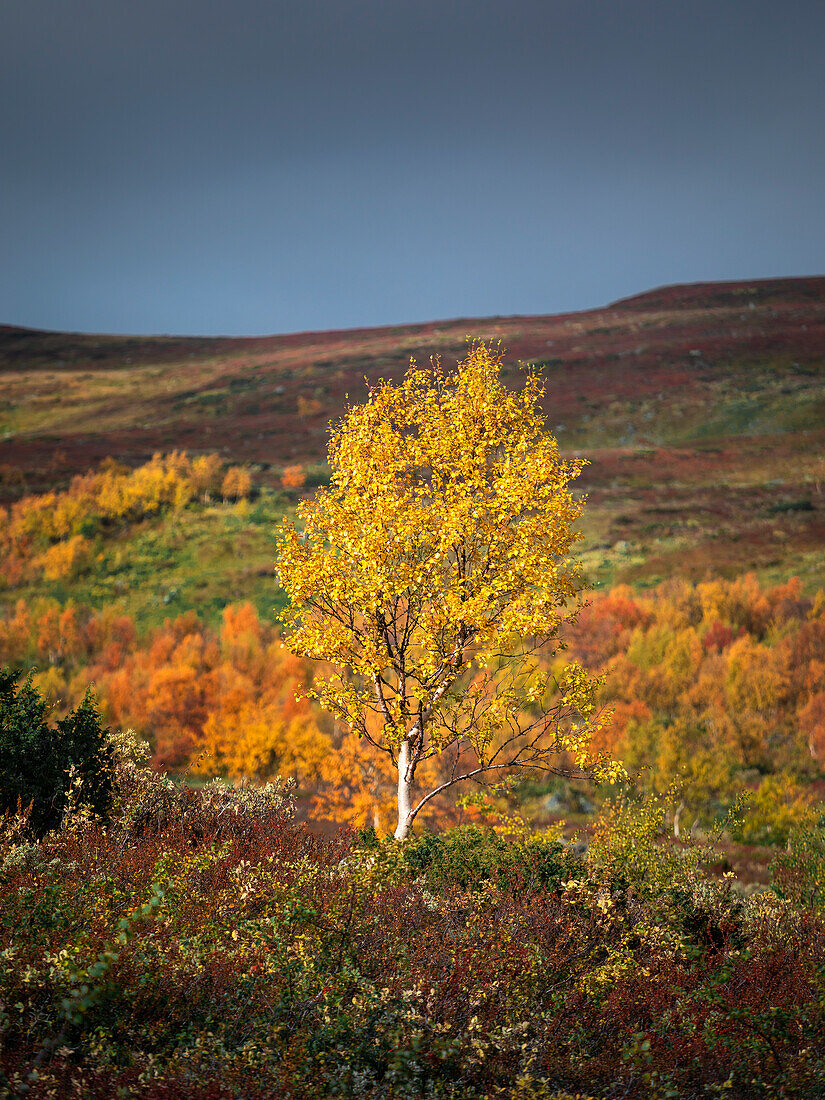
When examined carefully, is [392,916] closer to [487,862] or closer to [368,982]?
[368,982]

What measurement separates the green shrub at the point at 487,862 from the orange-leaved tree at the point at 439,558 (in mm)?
1052

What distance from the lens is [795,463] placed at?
61875 mm

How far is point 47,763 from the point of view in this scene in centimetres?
1428

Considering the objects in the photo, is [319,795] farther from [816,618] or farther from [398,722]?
[816,618]

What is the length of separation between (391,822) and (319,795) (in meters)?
3.97

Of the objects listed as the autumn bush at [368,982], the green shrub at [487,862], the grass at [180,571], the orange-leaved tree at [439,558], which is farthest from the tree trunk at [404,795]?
the grass at [180,571]

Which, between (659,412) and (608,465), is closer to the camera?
(608,465)

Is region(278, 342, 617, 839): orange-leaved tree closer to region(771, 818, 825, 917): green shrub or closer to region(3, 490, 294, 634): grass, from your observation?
region(771, 818, 825, 917): green shrub

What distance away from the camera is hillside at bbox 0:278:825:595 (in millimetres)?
54656

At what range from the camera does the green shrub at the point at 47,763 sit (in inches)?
547

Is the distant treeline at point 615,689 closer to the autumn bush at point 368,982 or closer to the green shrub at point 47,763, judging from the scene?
the green shrub at point 47,763

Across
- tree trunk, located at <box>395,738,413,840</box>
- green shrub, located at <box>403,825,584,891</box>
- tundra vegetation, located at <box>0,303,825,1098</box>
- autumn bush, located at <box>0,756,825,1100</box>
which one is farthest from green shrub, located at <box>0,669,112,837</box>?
green shrub, located at <box>403,825,584,891</box>

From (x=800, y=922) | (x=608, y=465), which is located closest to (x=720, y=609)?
(x=608, y=465)

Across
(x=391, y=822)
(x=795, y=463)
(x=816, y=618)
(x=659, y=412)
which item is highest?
(x=659, y=412)
